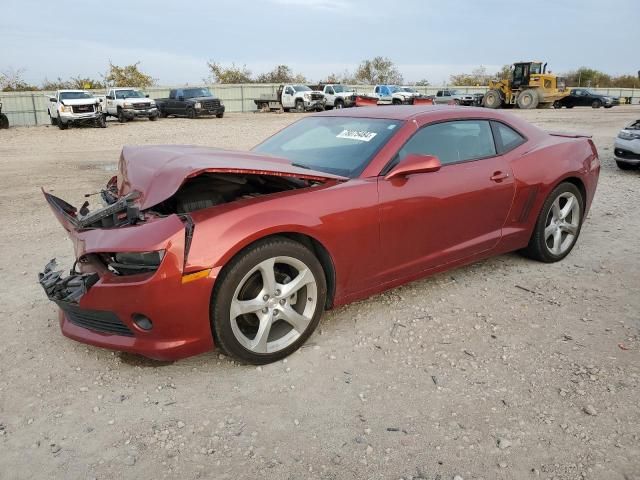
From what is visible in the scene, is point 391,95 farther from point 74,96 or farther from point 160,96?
point 74,96

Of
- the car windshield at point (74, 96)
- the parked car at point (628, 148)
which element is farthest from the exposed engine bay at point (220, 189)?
the car windshield at point (74, 96)

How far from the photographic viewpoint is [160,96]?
3878 centimetres

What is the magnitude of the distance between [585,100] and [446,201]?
38351 millimetres

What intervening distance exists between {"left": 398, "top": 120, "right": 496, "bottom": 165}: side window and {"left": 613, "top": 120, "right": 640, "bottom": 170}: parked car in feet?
22.5

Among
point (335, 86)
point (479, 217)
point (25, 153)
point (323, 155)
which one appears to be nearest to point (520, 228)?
point (479, 217)

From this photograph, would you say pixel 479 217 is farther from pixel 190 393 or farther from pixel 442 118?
pixel 190 393

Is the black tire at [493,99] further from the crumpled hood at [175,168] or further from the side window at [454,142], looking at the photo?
the crumpled hood at [175,168]

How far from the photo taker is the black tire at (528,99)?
1220 inches

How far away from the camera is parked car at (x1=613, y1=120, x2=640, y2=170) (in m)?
9.41

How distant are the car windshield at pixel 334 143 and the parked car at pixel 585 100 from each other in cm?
3626

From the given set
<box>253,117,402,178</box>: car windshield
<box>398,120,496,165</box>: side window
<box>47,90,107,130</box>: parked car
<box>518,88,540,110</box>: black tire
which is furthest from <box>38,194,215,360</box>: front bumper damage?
<box>518,88,540,110</box>: black tire

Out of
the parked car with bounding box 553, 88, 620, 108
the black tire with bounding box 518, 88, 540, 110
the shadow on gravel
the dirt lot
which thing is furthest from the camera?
the parked car with bounding box 553, 88, 620, 108

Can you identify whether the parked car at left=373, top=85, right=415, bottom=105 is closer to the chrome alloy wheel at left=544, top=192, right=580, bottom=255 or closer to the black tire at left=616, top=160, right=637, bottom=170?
the black tire at left=616, top=160, right=637, bottom=170

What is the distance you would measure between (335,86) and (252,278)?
3153 centimetres
